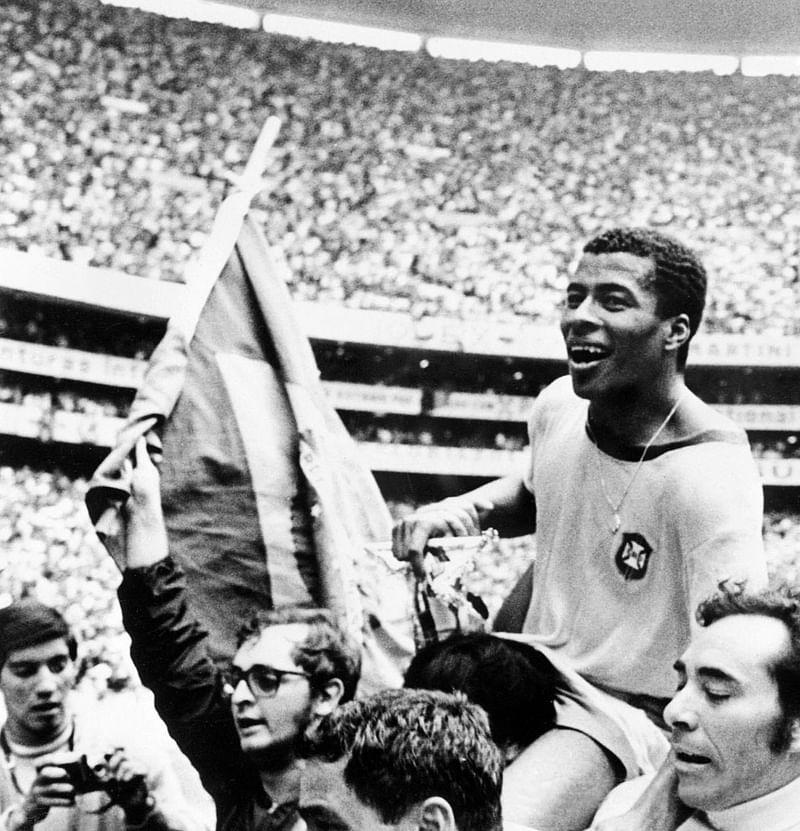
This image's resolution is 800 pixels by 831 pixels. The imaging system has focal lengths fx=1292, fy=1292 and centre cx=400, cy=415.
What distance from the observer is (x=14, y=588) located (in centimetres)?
310

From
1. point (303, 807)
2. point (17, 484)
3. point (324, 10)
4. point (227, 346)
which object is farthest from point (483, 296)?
point (303, 807)

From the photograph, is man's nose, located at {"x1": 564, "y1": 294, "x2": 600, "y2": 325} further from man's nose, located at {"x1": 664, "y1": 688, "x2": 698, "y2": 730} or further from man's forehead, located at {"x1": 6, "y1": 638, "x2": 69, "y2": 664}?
man's forehead, located at {"x1": 6, "y1": 638, "x2": 69, "y2": 664}

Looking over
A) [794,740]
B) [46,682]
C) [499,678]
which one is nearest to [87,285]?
[46,682]

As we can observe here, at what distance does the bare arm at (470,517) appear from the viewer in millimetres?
2934

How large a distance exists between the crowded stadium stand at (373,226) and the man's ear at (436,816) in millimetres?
939

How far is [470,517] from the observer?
299cm

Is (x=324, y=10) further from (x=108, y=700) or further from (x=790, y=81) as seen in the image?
(x=108, y=700)

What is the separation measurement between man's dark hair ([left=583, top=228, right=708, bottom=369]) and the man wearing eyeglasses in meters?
1.06

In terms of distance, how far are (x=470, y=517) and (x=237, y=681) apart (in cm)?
65

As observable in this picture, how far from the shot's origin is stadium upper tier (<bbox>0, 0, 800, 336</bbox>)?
10.8 feet

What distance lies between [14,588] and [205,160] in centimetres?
119

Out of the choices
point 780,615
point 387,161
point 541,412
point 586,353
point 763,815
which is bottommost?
point 763,815

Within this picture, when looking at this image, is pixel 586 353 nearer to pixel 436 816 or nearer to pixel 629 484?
pixel 629 484

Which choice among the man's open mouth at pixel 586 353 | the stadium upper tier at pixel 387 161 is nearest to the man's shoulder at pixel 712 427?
the man's open mouth at pixel 586 353
